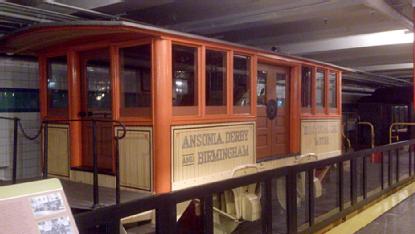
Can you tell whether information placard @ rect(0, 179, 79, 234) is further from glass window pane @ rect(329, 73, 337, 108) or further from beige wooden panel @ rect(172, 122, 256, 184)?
glass window pane @ rect(329, 73, 337, 108)

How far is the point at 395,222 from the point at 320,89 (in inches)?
130

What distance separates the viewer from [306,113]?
734 cm

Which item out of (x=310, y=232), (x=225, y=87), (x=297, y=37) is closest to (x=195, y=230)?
(x=310, y=232)

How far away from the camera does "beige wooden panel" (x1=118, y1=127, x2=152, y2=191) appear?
14.9 feet

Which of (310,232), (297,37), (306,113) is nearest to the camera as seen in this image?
(310,232)

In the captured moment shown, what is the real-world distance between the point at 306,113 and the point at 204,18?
2.54 metres

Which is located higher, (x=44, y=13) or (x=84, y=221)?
(x=44, y=13)

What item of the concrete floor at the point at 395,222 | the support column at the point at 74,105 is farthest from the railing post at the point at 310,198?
the support column at the point at 74,105

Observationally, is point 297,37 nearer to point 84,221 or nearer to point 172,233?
point 172,233

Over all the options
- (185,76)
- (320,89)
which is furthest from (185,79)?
(320,89)

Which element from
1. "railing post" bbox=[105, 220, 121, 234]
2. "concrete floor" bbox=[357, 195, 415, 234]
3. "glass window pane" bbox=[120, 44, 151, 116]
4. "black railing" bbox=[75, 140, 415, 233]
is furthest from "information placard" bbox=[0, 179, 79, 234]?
"concrete floor" bbox=[357, 195, 415, 234]

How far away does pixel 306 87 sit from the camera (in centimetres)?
739

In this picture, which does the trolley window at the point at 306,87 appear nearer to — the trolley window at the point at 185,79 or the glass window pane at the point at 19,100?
the trolley window at the point at 185,79

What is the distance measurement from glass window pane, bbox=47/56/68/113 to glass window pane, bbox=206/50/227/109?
2058 mm
